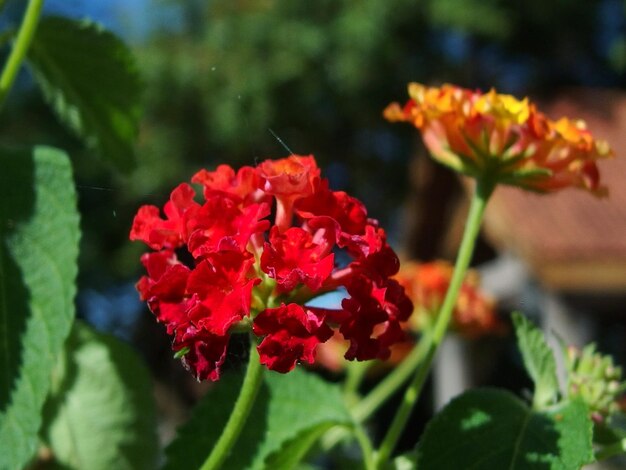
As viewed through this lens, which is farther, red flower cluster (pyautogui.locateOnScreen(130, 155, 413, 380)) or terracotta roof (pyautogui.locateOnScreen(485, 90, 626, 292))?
terracotta roof (pyautogui.locateOnScreen(485, 90, 626, 292))

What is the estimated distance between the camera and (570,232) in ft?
11.5

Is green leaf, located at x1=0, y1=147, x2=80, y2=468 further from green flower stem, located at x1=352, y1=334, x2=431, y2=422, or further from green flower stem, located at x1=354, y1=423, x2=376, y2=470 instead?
green flower stem, located at x1=352, y1=334, x2=431, y2=422

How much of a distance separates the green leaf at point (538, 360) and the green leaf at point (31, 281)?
0.76 ft

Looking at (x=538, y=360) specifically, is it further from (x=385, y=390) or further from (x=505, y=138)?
(x=385, y=390)

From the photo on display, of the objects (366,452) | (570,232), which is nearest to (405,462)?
(366,452)

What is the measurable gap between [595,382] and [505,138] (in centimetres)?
15

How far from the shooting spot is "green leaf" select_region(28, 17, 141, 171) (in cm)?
71

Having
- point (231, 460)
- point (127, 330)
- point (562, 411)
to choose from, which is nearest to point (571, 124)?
point (562, 411)

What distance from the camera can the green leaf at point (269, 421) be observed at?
547 mm

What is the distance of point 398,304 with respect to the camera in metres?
0.48

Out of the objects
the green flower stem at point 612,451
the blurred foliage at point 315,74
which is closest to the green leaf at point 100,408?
the green flower stem at point 612,451

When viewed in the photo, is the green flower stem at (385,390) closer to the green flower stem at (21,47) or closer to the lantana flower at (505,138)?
the lantana flower at (505,138)

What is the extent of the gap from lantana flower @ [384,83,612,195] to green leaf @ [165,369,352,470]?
165 mm

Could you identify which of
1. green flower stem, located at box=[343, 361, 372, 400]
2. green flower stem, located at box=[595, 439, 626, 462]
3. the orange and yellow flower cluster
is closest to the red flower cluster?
green flower stem, located at box=[595, 439, 626, 462]
